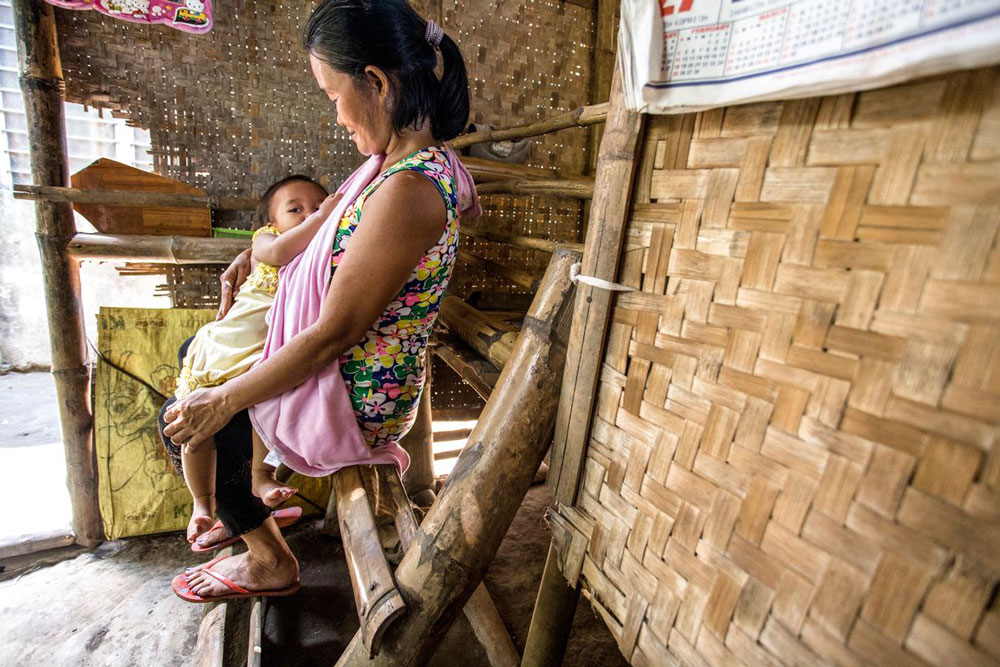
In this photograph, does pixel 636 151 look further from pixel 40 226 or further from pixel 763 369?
pixel 40 226

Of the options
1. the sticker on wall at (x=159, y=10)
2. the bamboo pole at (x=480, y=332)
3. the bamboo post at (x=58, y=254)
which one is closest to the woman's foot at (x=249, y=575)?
the bamboo pole at (x=480, y=332)

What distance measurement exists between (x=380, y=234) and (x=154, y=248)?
1676 mm

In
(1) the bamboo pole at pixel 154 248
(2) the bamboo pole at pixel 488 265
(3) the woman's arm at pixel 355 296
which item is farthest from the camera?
(2) the bamboo pole at pixel 488 265

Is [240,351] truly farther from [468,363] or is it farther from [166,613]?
[166,613]

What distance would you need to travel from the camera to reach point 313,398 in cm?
119

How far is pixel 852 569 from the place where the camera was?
1.70 ft

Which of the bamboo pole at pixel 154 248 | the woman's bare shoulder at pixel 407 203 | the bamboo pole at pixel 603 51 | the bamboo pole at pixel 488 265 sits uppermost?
the bamboo pole at pixel 603 51

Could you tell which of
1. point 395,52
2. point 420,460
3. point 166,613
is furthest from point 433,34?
point 166,613

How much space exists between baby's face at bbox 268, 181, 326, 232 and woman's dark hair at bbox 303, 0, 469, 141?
2.23 feet

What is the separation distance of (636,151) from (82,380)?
2.79 meters

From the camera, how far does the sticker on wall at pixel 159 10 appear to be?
6.43 ft

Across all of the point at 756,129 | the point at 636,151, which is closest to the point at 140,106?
the point at 636,151

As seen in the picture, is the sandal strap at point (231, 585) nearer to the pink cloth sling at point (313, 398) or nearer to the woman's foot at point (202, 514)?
the woman's foot at point (202, 514)

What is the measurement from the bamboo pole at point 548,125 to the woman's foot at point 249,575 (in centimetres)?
167
